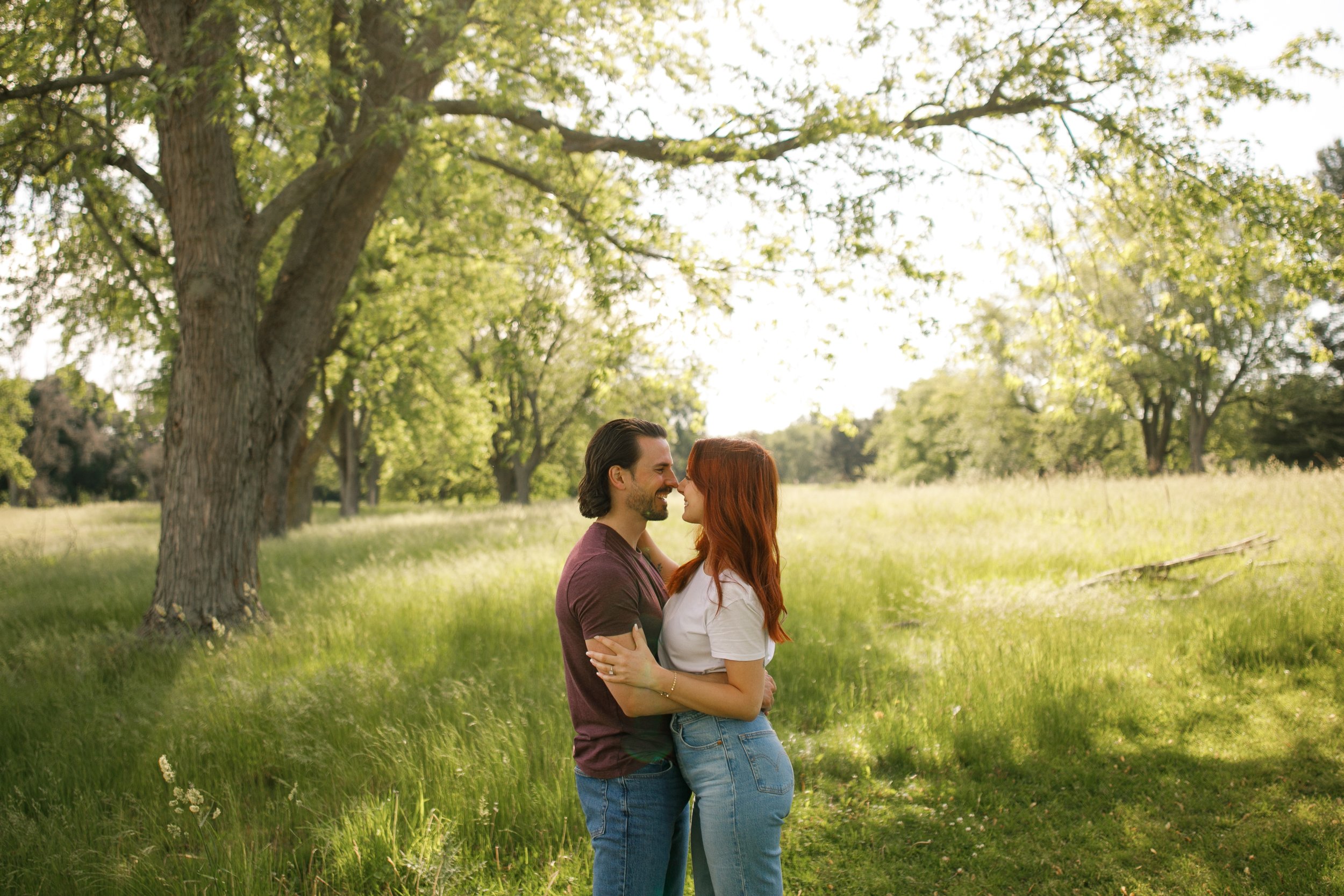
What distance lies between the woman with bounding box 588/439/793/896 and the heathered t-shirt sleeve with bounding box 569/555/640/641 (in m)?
0.06

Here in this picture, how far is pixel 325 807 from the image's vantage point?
430cm

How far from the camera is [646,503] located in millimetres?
2537

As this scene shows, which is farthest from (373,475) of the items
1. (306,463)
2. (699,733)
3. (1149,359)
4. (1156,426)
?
(699,733)

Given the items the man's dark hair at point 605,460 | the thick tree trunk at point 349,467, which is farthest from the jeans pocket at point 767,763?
the thick tree trunk at point 349,467

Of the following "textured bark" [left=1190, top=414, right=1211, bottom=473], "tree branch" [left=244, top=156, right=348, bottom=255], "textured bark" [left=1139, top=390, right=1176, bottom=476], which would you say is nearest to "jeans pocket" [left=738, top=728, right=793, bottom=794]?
"tree branch" [left=244, top=156, right=348, bottom=255]

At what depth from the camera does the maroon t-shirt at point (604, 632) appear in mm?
2301

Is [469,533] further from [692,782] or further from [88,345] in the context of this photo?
[692,782]

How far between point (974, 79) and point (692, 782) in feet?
26.9

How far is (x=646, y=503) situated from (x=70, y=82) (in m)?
8.94

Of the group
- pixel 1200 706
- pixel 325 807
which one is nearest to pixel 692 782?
pixel 325 807

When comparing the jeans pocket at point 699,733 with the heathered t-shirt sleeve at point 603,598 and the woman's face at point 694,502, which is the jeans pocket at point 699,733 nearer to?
the heathered t-shirt sleeve at point 603,598

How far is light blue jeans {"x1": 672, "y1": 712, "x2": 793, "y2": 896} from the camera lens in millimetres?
2242

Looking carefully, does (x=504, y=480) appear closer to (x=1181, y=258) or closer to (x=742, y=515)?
(x=1181, y=258)

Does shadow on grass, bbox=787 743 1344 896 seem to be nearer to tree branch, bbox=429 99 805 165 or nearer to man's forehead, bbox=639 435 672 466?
man's forehead, bbox=639 435 672 466
